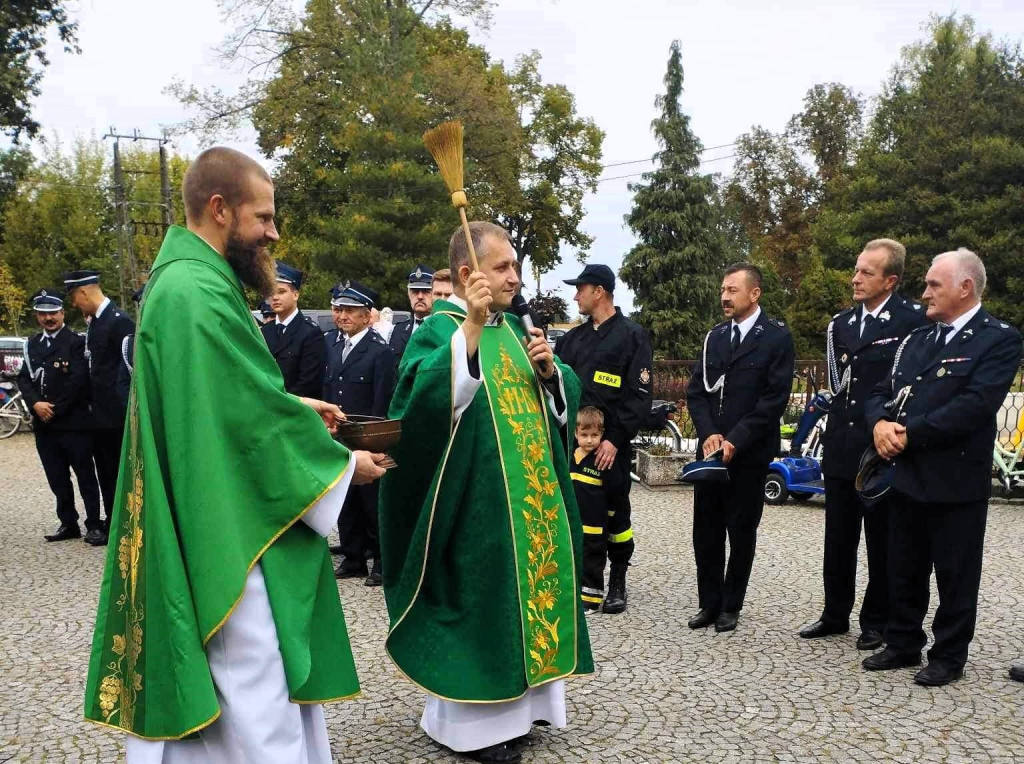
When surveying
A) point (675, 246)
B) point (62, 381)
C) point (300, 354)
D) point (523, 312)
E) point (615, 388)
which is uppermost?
point (675, 246)

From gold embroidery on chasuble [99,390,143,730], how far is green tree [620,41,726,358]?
32087 mm

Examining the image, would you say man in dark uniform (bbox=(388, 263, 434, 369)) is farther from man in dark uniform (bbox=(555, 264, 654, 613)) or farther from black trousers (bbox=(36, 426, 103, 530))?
black trousers (bbox=(36, 426, 103, 530))

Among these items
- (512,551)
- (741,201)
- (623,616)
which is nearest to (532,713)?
(512,551)

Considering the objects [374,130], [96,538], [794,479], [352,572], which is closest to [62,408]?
[96,538]

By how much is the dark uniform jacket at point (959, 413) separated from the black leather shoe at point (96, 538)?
6.65 meters

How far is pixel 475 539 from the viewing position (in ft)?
12.9

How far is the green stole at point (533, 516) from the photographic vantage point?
395 cm

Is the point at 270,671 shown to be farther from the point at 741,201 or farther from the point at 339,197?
the point at 741,201

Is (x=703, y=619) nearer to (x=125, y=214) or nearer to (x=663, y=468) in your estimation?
(x=663, y=468)

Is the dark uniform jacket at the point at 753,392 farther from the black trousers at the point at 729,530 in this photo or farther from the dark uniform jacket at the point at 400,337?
the dark uniform jacket at the point at 400,337

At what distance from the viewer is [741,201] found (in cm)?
4444

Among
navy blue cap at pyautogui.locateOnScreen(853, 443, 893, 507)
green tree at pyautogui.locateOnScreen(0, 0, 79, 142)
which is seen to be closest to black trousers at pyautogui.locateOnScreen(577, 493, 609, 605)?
navy blue cap at pyautogui.locateOnScreen(853, 443, 893, 507)

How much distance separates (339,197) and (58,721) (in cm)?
2666

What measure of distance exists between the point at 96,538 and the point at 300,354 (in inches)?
105
